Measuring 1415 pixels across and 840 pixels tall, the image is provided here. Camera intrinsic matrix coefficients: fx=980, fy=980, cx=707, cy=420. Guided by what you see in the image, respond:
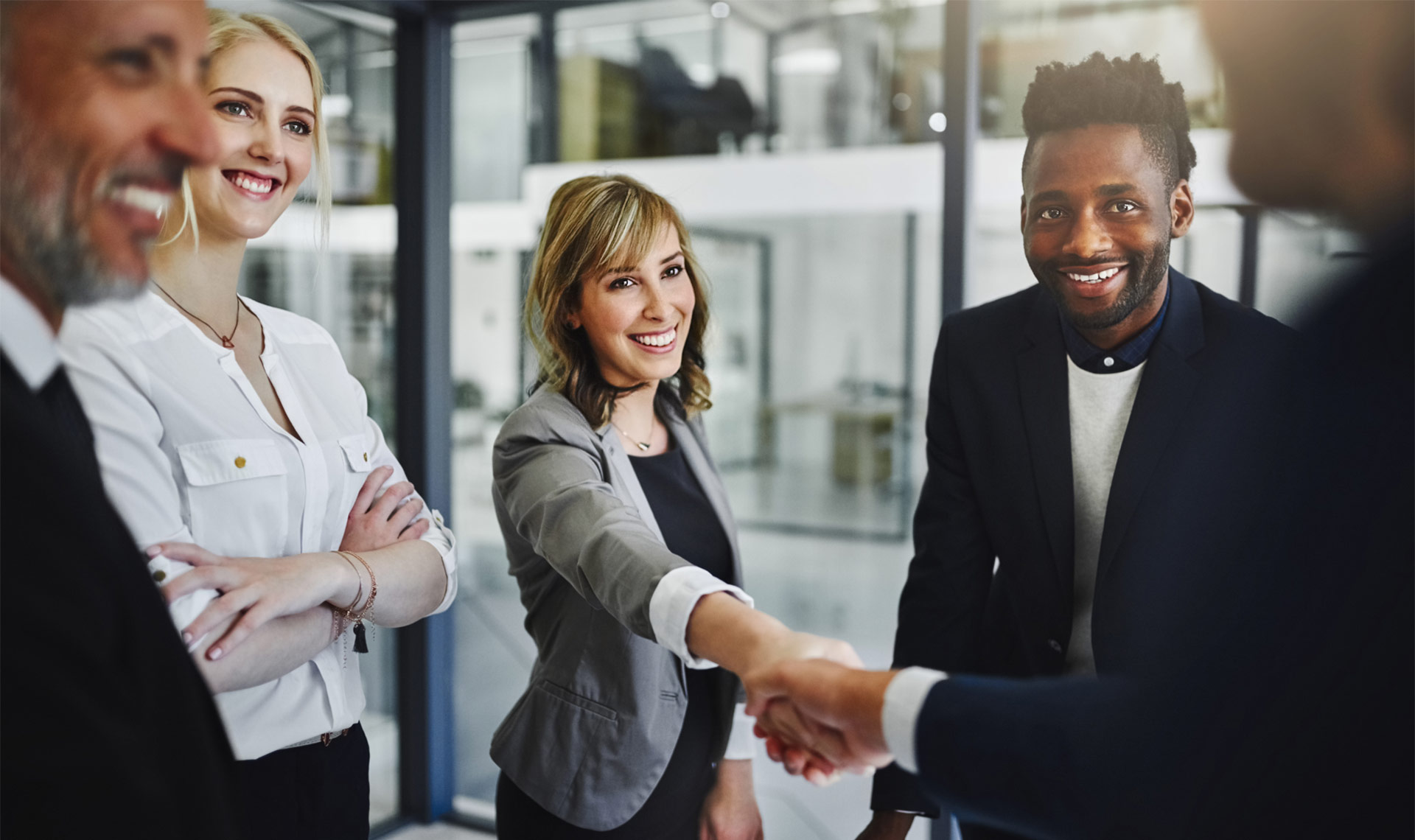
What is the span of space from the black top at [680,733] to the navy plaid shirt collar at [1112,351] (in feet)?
2.17

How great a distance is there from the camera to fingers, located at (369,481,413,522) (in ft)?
5.05

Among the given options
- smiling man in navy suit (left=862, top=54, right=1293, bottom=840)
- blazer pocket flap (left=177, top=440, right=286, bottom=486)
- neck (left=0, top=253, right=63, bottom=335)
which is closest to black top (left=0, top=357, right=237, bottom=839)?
neck (left=0, top=253, right=63, bottom=335)

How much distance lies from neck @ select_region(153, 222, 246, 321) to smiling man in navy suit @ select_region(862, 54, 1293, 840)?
3.81ft

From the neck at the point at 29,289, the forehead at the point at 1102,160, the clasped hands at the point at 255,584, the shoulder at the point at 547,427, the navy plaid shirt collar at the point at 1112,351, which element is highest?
the forehead at the point at 1102,160

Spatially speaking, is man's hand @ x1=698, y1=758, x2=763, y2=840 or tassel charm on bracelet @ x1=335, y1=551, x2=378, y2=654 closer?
tassel charm on bracelet @ x1=335, y1=551, x2=378, y2=654

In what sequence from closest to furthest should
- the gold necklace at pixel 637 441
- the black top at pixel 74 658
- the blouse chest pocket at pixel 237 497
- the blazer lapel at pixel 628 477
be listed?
the black top at pixel 74 658 → the blouse chest pocket at pixel 237 497 → the blazer lapel at pixel 628 477 → the gold necklace at pixel 637 441

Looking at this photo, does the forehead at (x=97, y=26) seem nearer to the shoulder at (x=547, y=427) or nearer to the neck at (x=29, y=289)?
the neck at (x=29, y=289)

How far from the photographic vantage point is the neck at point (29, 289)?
0.82 m

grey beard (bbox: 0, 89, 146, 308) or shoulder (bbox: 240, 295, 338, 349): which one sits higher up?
grey beard (bbox: 0, 89, 146, 308)

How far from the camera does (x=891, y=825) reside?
1.66m

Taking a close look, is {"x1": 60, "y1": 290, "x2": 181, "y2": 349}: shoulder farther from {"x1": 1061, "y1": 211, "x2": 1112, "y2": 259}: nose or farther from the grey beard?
{"x1": 1061, "y1": 211, "x2": 1112, "y2": 259}: nose

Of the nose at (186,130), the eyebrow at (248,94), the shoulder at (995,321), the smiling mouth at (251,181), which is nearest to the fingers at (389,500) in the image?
the smiling mouth at (251,181)

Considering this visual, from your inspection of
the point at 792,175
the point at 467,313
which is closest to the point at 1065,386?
the point at 792,175

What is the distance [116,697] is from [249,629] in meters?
0.53
